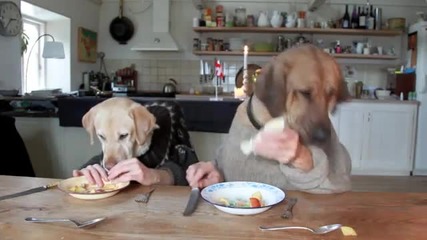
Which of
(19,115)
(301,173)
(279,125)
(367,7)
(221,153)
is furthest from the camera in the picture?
(367,7)

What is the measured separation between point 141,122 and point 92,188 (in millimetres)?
352

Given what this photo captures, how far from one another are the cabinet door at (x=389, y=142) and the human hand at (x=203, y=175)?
4100mm

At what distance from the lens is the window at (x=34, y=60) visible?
492cm

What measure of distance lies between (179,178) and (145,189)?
338mm

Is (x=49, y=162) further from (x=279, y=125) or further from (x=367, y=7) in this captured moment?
(x=367, y=7)

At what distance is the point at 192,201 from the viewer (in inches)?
37.6

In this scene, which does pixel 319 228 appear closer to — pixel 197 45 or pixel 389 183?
pixel 389 183

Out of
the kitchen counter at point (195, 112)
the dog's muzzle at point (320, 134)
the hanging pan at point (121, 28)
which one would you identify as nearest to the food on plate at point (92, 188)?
the dog's muzzle at point (320, 134)

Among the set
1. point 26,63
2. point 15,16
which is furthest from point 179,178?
point 26,63

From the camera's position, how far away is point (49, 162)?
2.93 meters

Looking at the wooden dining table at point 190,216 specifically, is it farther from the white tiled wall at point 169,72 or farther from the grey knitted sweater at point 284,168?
the white tiled wall at point 169,72

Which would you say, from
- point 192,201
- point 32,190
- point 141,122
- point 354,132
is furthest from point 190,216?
→ point 354,132

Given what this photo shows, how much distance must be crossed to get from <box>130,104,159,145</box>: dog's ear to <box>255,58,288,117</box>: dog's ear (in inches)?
25.7

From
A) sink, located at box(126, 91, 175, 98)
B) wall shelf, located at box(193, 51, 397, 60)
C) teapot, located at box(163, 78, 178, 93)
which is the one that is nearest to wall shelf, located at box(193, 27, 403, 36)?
wall shelf, located at box(193, 51, 397, 60)
